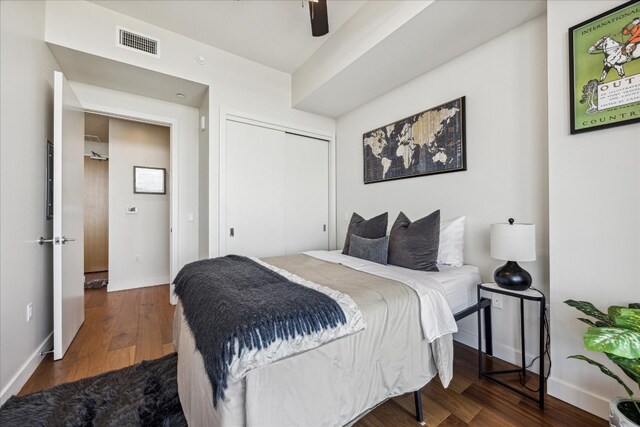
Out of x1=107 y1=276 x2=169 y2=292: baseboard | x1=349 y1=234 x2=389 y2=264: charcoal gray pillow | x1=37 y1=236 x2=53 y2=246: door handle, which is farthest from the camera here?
x1=107 y1=276 x2=169 y2=292: baseboard

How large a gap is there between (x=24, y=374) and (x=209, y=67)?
117 inches

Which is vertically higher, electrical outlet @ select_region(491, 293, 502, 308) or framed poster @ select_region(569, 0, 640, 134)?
framed poster @ select_region(569, 0, 640, 134)

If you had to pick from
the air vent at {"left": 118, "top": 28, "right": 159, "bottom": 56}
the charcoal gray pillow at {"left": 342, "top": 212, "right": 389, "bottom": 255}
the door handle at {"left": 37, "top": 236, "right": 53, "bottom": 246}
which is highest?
the air vent at {"left": 118, "top": 28, "right": 159, "bottom": 56}

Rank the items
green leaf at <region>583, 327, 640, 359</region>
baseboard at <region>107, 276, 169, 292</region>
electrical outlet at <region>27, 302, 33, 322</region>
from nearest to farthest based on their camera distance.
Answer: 1. green leaf at <region>583, 327, 640, 359</region>
2. electrical outlet at <region>27, 302, 33, 322</region>
3. baseboard at <region>107, 276, 169, 292</region>

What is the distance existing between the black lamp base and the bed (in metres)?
0.27

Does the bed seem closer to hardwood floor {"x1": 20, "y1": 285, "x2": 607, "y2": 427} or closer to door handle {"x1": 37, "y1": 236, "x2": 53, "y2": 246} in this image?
hardwood floor {"x1": 20, "y1": 285, "x2": 607, "y2": 427}

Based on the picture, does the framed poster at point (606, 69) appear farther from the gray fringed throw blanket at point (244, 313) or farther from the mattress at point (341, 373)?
the gray fringed throw blanket at point (244, 313)

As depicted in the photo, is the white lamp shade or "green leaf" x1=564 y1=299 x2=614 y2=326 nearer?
"green leaf" x1=564 y1=299 x2=614 y2=326

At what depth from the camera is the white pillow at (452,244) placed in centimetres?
211

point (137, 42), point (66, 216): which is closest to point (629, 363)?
point (66, 216)

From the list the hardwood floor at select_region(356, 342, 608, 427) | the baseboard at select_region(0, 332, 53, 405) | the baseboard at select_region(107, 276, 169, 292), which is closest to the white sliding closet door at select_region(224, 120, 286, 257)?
the baseboard at select_region(0, 332, 53, 405)

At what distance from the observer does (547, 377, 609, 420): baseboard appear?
1390 millimetres

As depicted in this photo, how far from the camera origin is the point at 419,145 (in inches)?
101

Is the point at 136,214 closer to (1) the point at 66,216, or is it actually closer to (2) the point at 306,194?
(1) the point at 66,216
